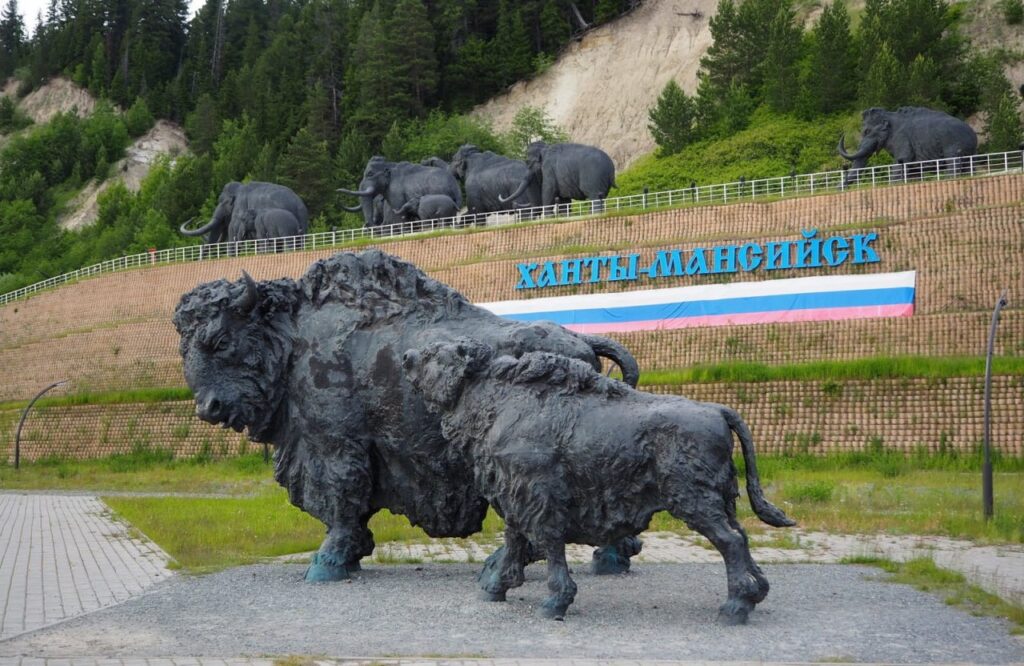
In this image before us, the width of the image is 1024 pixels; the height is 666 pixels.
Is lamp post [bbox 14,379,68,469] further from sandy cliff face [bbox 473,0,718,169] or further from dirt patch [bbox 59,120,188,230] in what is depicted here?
dirt patch [bbox 59,120,188,230]

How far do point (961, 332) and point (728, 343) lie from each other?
17.3 feet

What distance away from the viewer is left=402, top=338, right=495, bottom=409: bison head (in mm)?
9406

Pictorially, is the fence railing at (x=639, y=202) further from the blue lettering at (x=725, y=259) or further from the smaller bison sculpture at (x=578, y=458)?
the smaller bison sculpture at (x=578, y=458)

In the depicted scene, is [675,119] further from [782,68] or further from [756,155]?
[756,155]

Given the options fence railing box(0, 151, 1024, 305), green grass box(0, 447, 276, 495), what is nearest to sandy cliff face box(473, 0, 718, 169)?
fence railing box(0, 151, 1024, 305)

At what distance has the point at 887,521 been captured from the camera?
15492 mm

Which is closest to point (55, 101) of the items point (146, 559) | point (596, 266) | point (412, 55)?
point (412, 55)

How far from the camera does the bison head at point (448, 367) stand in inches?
370

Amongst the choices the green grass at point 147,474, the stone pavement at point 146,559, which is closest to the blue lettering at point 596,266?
the green grass at point 147,474

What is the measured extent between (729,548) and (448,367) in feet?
8.50

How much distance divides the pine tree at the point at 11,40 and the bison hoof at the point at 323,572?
92134 millimetres

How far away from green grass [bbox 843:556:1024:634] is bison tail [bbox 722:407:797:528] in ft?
5.30

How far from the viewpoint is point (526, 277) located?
114 ft

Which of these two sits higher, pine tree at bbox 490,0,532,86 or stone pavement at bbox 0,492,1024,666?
pine tree at bbox 490,0,532,86
